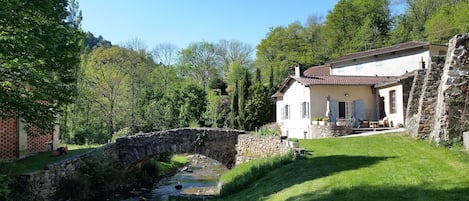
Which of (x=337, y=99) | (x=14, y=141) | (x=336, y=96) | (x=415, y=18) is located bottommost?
(x=14, y=141)

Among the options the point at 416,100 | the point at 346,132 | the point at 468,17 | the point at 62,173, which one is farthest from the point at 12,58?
the point at 468,17

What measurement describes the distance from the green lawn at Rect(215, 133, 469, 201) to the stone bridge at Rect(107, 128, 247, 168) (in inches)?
365

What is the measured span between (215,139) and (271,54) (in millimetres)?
34705

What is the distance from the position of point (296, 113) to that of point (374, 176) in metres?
20.9

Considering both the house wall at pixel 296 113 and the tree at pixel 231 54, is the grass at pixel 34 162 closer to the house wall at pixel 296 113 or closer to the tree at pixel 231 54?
the house wall at pixel 296 113

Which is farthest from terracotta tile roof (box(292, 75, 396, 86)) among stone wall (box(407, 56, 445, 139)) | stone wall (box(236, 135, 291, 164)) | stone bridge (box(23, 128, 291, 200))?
stone wall (box(407, 56, 445, 139))

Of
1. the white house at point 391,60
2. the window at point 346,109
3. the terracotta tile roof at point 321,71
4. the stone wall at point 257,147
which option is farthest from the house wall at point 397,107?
the terracotta tile roof at point 321,71

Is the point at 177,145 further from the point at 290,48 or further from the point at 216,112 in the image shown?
the point at 290,48

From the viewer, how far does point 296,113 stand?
29.8 meters

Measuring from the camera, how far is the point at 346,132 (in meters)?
22.5

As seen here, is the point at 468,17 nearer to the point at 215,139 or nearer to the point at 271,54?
the point at 271,54

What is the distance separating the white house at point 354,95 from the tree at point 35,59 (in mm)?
16654

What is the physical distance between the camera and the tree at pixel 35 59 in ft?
37.3

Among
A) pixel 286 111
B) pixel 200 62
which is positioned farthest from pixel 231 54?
pixel 286 111
